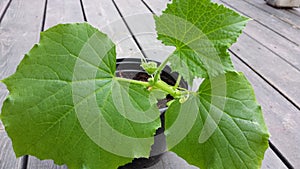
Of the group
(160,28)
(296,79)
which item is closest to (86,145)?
(160,28)

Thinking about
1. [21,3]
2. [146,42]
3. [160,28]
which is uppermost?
[160,28]

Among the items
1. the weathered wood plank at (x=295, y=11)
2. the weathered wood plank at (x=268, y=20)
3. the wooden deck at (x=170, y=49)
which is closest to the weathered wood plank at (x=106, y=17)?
the wooden deck at (x=170, y=49)

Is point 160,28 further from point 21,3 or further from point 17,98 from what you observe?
point 21,3

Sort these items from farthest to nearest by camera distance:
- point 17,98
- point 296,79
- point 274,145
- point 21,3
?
point 21,3 < point 296,79 < point 274,145 < point 17,98

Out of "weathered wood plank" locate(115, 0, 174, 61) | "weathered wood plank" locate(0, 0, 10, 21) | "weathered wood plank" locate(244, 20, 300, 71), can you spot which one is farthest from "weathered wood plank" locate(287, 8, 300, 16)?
"weathered wood plank" locate(0, 0, 10, 21)

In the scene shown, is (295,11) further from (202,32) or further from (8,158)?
(8,158)

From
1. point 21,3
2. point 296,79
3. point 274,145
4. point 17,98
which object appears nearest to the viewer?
point 17,98

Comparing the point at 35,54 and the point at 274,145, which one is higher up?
the point at 35,54

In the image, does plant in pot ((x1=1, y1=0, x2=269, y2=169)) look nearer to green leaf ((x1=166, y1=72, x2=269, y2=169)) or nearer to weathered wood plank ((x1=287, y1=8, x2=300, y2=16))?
green leaf ((x1=166, y1=72, x2=269, y2=169))
